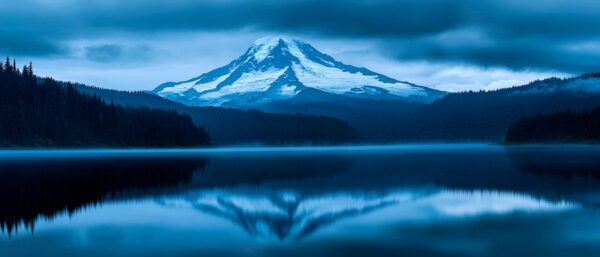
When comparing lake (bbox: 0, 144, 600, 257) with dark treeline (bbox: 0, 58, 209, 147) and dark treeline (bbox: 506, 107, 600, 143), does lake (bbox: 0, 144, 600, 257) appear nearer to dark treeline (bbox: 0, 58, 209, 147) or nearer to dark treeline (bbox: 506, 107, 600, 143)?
dark treeline (bbox: 0, 58, 209, 147)

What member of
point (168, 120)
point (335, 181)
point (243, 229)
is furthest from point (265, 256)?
point (168, 120)

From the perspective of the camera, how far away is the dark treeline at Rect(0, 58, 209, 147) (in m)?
151

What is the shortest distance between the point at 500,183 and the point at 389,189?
26.3 ft

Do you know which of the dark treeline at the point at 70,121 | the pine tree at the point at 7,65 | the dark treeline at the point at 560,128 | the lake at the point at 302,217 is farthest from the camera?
the pine tree at the point at 7,65

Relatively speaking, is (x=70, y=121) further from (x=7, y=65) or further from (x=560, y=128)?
(x=560, y=128)

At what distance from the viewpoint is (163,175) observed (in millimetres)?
50719

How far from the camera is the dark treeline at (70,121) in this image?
5935 inches

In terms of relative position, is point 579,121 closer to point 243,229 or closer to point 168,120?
point 168,120

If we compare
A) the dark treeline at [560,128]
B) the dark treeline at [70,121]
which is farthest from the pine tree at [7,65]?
the dark treeline at [560,128]

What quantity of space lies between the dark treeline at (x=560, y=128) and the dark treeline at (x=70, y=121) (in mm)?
88821

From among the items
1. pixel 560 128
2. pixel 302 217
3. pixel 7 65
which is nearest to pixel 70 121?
pixel 7 65

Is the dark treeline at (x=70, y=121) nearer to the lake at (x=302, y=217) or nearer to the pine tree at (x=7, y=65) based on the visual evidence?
the pine tree at (x=7, y=65)

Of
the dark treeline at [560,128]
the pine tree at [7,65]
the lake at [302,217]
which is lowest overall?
the lake at [302,217]

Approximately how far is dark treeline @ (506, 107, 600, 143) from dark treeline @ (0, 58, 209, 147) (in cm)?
8882
